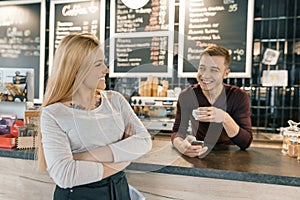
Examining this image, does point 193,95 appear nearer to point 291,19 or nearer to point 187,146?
point 187,146

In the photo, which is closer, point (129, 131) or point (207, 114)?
point (129, 131)

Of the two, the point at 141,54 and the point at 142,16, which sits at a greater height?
the point at 142,16

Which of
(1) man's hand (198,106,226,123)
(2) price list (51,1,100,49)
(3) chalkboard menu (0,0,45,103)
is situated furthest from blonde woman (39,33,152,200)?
A: (3) chalkboard menu (0,0,45,103)

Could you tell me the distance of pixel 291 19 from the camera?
2.67 m

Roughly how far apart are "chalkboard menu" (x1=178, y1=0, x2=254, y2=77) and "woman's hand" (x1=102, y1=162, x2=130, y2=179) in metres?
1.82

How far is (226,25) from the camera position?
2650 mm

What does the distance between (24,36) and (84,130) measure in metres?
2.78

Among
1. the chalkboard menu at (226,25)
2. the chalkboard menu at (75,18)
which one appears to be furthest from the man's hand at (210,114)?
the chalkboard menu at (75,18)

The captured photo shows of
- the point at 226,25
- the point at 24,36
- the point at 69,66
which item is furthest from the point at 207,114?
the point at 24,36

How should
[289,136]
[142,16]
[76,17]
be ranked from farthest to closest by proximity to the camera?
1. [76,17]
2. [142,16]
3. [289,136]

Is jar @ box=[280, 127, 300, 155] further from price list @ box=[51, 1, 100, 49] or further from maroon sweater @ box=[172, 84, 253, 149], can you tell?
price list @ box=[51, 1, 100, 49]

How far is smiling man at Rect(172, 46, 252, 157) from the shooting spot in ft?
4.05

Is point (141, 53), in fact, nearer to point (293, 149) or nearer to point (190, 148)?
point (190, 148)

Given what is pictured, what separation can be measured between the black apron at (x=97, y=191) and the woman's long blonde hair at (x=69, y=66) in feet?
0.97
